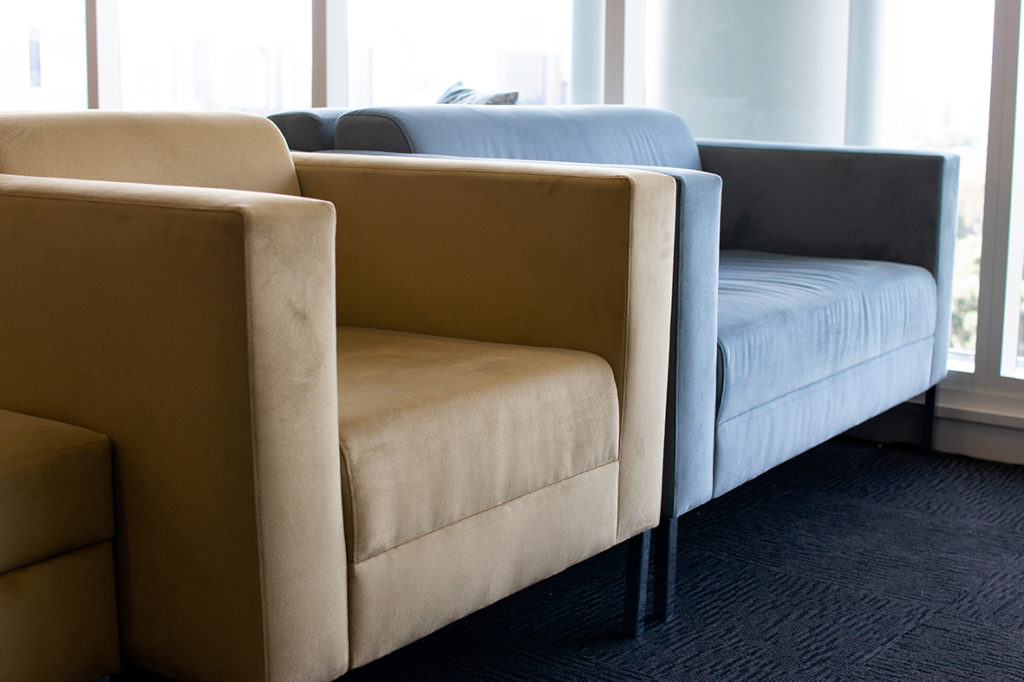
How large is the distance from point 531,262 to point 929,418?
64.0 inches

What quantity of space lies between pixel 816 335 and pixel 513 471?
960mm

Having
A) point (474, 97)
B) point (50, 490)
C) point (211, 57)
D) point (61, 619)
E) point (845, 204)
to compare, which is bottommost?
point (61, 619)

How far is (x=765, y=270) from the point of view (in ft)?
8.96

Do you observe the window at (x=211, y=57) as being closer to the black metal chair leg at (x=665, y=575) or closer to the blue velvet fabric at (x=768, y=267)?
the blue velvet fabric at (x=768, y=267)

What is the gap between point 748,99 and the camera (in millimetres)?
3422

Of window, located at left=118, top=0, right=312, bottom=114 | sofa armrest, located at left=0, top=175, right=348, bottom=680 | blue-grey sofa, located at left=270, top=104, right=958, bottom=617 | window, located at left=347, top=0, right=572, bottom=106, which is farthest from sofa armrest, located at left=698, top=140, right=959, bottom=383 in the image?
sofa armrest, located at left=0, top=175, right=348, bottom=680

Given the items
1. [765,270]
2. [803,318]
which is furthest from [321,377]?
[765,270]

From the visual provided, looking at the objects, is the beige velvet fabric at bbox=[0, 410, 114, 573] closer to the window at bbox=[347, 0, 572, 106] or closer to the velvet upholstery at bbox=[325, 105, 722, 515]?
the velvet upholstery at bbox=[325, 105, 722, 515]

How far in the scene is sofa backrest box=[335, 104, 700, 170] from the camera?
2.43m

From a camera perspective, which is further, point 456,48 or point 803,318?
point 456,48

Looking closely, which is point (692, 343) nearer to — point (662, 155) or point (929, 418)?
point (662, 155)

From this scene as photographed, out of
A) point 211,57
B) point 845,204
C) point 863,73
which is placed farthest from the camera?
point 211,57

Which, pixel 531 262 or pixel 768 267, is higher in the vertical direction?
pixel 531 262

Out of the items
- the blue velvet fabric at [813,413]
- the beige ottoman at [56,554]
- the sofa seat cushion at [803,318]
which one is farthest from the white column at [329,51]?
the beige ottoman at [56,554]
